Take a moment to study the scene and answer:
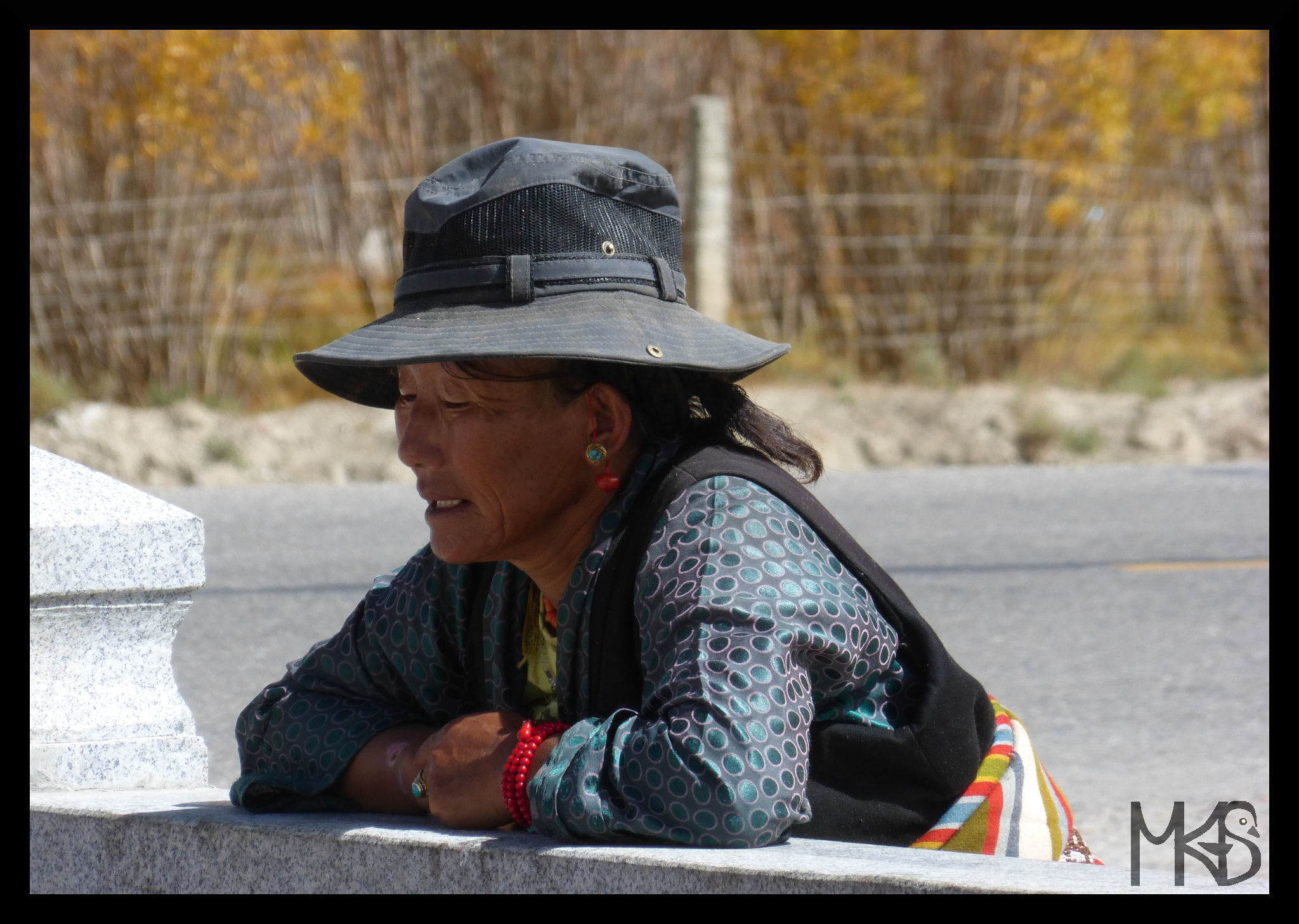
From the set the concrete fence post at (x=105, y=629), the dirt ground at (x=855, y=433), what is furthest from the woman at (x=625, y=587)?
the dirt ground at (x=855, y=433)

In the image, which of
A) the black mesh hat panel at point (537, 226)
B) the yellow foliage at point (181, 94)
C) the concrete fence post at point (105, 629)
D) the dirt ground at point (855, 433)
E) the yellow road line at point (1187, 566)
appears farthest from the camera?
the yellow foliage at point (181, 94)

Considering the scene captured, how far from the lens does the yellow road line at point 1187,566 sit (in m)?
7.09

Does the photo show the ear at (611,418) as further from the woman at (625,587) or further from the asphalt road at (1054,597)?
the asphalt road at (1054,597)

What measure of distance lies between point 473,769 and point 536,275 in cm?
67

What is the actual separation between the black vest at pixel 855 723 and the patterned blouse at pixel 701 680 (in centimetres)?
2

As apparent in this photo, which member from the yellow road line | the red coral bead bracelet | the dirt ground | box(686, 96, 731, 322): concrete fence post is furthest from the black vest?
box(686, 96, 731, 322): concrete fence post

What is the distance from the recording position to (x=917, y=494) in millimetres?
8922

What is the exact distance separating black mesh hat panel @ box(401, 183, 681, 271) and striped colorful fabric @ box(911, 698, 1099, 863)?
0.89 metres

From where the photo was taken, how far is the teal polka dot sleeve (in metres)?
2.01

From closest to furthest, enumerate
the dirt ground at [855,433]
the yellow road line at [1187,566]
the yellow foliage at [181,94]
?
the yellow road line at [1187,566], the dirt ground at [855,433], the yellow foliage at [181,94]

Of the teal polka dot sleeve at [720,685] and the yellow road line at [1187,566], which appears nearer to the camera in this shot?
the teal polka dot sleeve at [720,685]

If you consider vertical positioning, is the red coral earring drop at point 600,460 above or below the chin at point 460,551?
A: above

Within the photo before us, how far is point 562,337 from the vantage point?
2.17 m
